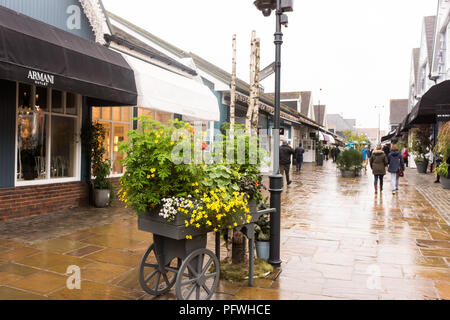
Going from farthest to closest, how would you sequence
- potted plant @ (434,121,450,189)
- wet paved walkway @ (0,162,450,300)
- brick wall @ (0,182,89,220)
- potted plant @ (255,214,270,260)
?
potted plant @ (434,121,450,189)
brick wall @ (0,182,89,220)
potted plant @ (255,214,270,260)
wet paved walkway @ (0,162,450,300)

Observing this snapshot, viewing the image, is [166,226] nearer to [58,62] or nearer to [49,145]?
[58,62]

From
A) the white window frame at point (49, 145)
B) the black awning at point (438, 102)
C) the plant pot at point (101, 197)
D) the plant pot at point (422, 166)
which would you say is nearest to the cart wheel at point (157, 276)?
the white window frame at point (49, 145)

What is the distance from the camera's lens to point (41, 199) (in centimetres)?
→ 821

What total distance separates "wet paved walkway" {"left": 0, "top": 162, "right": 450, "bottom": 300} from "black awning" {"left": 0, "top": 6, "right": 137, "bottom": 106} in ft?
8.56

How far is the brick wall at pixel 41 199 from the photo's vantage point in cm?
747

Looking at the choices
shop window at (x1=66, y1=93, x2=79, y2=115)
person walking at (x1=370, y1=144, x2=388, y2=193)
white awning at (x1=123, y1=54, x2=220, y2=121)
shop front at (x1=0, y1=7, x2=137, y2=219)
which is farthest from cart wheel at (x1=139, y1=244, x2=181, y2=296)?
person walking at (x1=370, y1=144, x2=388, y2=193)

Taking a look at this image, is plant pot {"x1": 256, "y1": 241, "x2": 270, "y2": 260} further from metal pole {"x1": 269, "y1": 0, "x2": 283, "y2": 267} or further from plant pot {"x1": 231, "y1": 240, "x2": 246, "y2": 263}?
plant pot {"x1": 231, "y1": 240, "x2": 246, "y2": 263}

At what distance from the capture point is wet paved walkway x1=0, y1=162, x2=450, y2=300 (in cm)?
423

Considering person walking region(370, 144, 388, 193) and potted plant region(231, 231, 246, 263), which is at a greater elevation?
person walking region(370, 144, 388, 193)

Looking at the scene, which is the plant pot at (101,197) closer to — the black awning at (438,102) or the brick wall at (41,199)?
the brick wall at (41,199)

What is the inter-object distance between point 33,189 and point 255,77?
594 cm

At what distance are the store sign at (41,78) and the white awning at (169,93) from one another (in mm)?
2687

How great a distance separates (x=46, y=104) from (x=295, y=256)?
253 inches
